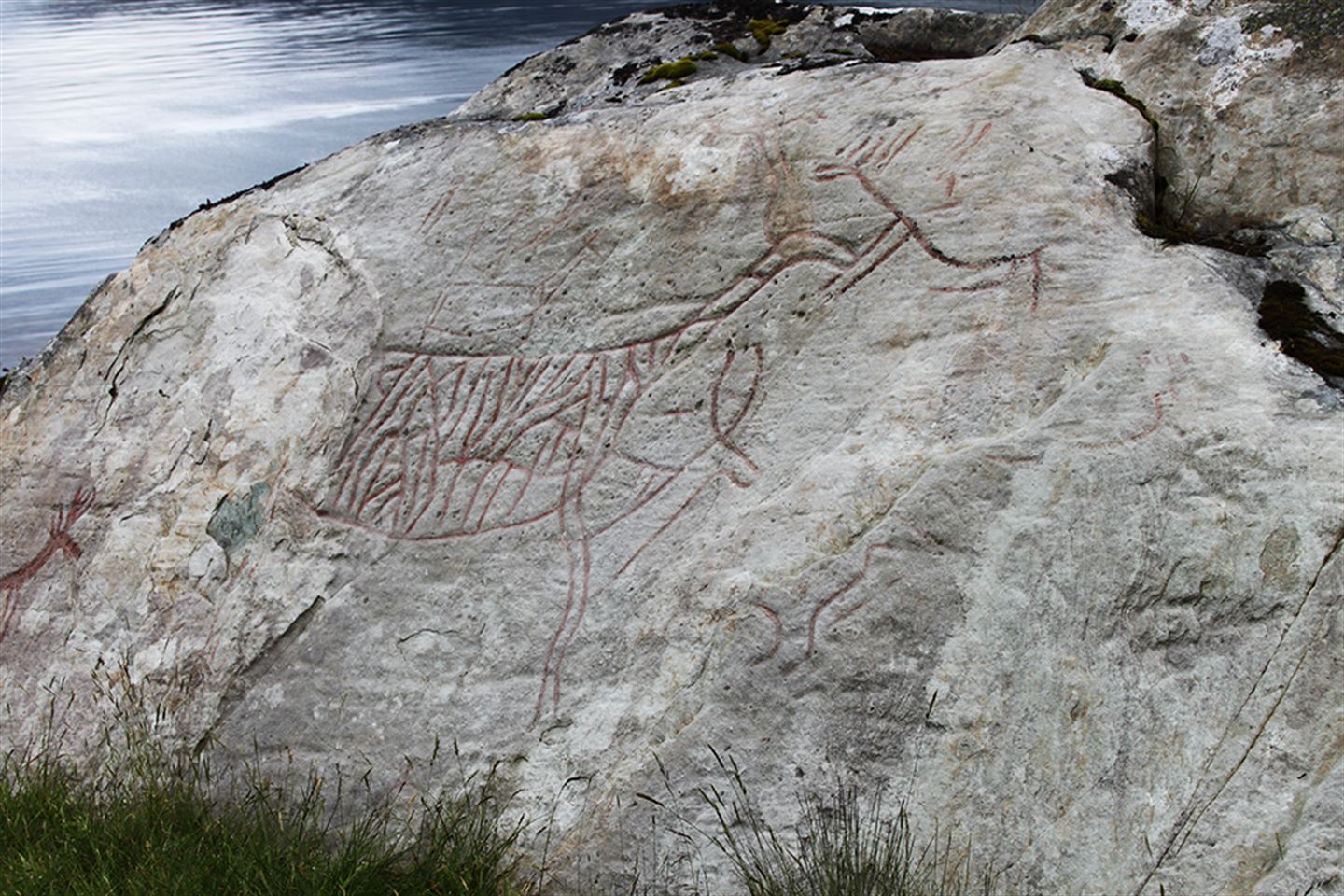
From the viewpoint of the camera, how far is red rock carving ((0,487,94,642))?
5238 mm

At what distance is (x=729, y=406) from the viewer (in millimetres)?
4551

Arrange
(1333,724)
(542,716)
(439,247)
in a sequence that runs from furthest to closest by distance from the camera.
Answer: (439,247) → (542,716) → (1333,724)

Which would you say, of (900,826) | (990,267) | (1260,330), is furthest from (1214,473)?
(900,826)

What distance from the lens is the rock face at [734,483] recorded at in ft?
12.2

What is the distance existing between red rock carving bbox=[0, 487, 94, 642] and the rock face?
0.07 ft

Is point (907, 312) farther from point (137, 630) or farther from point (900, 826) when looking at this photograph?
point (137, 630)

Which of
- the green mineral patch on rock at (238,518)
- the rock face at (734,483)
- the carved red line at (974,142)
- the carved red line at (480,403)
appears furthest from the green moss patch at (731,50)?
the green mineral patch on rock at (238,518)

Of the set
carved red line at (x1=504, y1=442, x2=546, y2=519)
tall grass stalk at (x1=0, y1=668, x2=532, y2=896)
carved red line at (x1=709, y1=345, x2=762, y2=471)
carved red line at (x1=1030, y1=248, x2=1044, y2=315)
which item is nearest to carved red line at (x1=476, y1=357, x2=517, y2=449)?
carved red line at (x1=504, y1=442, x2=546, y2=519)

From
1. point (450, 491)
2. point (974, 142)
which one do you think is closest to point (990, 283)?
point (974, 142)

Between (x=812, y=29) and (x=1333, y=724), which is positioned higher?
(x=812, y=29)

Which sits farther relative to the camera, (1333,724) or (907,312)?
(907,312)

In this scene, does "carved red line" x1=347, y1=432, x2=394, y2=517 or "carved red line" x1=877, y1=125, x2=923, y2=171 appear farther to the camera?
"carved red line" x1=347, y1=432, x2=394, y2=517

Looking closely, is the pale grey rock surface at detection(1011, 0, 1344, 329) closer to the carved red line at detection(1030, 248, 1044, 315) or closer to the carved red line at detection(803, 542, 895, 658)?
the carved red line at detection(1030, 248, 1044, 315)

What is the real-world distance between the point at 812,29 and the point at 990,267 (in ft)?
8.44
